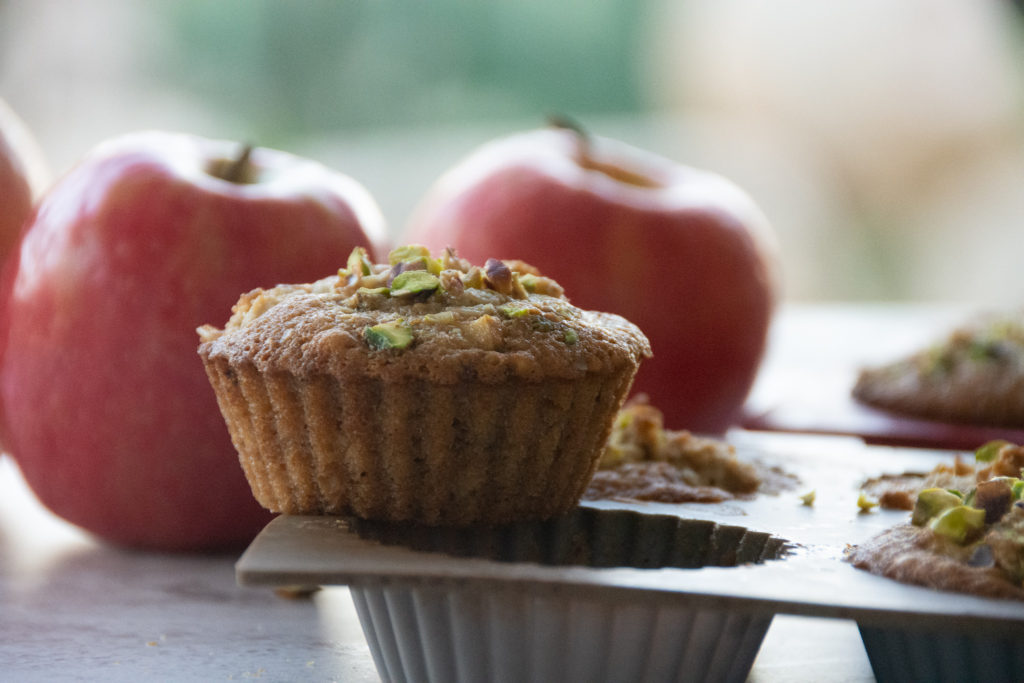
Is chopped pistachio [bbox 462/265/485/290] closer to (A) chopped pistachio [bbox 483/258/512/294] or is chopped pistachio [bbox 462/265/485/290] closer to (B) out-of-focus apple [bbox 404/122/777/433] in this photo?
(A) chopped pistachio [bbox 483/258/512/294]

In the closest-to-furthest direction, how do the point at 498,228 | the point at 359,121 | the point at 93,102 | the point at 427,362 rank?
the point at 427,362 → the point at 498,228 → the point at 93,102 → the point at 359,121

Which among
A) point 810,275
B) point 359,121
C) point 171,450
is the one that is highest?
point 171,450

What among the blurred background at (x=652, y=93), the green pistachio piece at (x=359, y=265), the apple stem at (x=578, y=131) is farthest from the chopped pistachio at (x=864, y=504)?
the blurred background at (x=652, y=93)

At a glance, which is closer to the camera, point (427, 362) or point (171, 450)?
point (427, 362)

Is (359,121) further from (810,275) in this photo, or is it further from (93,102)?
(810,275)

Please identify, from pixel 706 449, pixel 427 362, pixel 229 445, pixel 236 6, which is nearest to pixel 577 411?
pixel 427 362

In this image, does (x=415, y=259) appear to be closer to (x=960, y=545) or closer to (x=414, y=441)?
(x=414, y=441)
